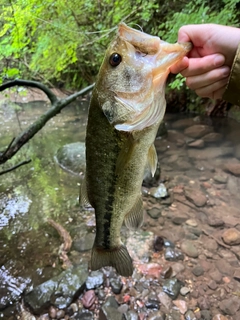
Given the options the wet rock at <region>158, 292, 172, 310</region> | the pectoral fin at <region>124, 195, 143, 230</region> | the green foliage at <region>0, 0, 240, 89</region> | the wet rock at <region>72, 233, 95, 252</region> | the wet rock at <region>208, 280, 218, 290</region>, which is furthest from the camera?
the green foliage at <region>0, 0, 240, 89</region>

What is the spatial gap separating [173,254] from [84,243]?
1110 millimetres

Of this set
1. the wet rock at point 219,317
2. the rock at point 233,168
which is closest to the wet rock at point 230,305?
the wet rock at point 219,317

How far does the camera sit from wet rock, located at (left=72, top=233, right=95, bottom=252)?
3.75m

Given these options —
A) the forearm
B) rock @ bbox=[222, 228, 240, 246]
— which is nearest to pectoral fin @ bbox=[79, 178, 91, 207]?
the forearm

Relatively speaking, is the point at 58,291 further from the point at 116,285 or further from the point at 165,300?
the point at 165,300

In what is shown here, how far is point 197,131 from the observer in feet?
22.7

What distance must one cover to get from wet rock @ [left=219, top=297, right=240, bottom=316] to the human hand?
2.28m

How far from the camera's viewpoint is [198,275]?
3301 millimetres

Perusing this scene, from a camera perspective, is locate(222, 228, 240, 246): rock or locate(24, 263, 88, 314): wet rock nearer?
locate(24, 263, 88, 314): wet rock

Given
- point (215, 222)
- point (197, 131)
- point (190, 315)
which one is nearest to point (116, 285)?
point (190, 315)

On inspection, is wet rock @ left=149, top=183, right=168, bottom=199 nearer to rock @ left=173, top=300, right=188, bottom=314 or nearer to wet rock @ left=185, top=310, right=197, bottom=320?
rock @ left=173, top=300, right=188, bottom=314

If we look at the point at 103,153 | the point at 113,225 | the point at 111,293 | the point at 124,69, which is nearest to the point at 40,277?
the point at 111,293

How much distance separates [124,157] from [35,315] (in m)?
2.24

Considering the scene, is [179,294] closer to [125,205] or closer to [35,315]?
[35,315]
